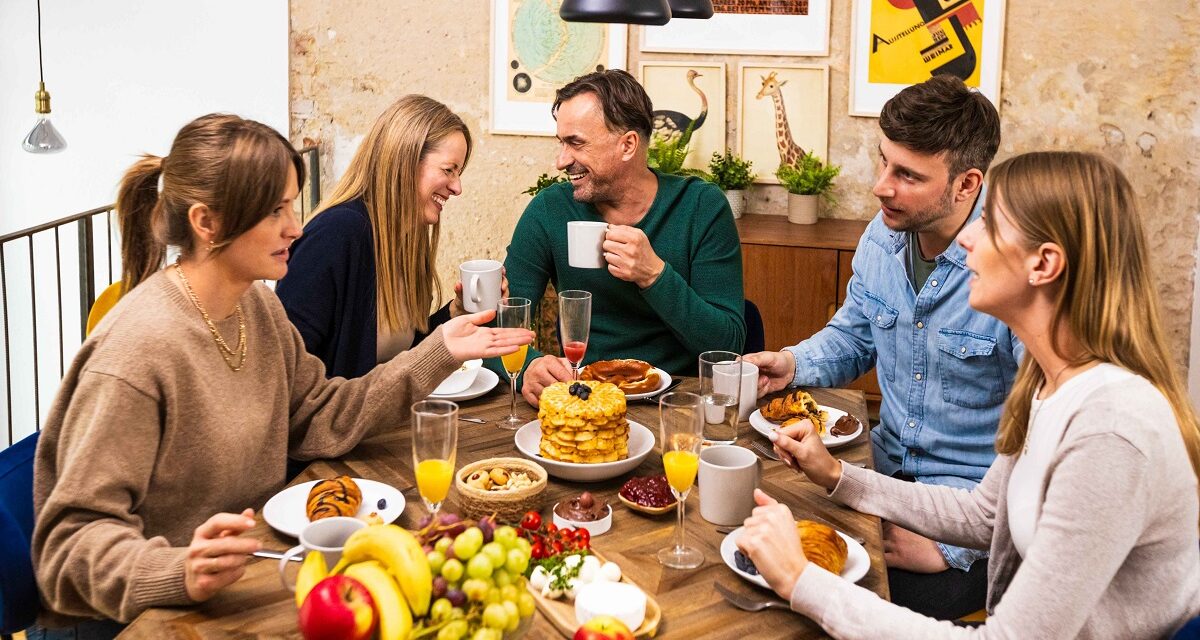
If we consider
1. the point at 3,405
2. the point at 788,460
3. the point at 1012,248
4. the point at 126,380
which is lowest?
the point at 3,405

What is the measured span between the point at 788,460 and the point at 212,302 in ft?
3.46

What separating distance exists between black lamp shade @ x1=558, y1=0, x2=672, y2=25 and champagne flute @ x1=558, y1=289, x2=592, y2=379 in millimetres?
573

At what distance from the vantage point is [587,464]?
201cm

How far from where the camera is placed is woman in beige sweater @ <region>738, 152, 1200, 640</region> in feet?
4.82

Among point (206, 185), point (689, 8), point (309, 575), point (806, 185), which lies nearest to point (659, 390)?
point (689, 8)

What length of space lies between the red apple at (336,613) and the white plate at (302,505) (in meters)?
0.50

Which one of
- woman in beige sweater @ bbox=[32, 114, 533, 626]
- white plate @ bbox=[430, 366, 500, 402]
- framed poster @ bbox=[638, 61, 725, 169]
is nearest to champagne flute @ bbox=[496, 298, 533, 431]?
woman in beige sweater @ bbox=[32, 114, 533, 626]

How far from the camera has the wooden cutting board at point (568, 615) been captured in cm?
152

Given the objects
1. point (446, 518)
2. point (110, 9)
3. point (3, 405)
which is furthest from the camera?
point (3, 405)

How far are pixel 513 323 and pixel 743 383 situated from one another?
49cm

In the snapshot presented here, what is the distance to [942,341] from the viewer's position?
99.0 inches

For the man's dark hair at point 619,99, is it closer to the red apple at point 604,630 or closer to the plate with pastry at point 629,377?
the plate with pastry at point 629,377

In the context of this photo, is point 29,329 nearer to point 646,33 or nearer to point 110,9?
point 110,9

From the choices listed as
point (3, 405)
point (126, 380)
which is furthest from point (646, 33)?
point (3, 405)
